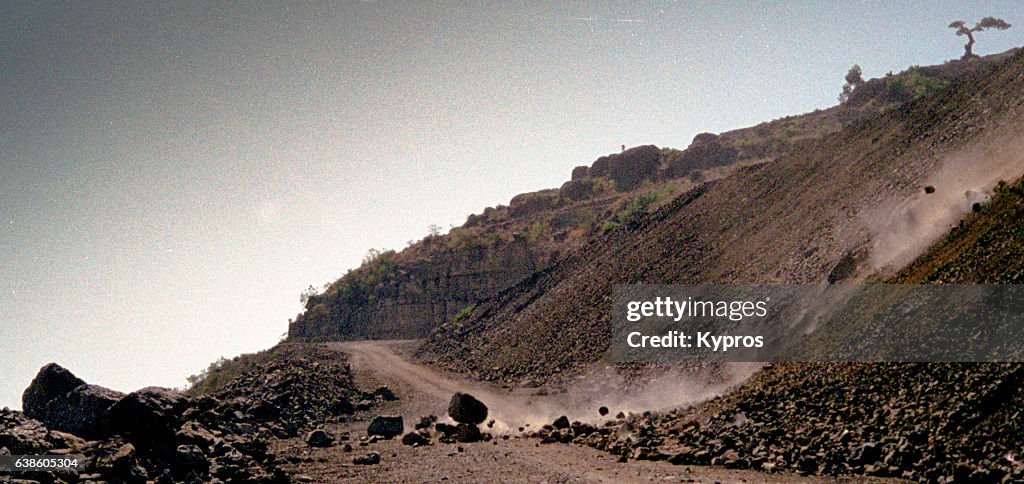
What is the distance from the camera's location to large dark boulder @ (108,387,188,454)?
490 inches

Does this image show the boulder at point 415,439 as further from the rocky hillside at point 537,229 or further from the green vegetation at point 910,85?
the green vegetation at point 910,85

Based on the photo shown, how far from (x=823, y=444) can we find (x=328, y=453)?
1195cm

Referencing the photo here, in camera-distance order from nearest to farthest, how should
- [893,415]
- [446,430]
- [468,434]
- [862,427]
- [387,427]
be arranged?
[893,415] → [862,427] → [468,434] → [446,430] → [387,427]

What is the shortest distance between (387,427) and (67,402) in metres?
9.50

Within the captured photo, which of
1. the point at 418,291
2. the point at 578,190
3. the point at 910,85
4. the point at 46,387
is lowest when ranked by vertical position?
the point at 46,387

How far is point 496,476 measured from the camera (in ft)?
42.3

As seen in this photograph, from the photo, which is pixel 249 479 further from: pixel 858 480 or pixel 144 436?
pixel 858 480

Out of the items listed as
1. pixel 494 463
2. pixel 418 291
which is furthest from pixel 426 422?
pixel 418 291

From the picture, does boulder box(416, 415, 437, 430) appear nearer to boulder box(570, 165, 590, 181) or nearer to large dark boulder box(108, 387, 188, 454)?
large dark boulder box(108, 387, 188, 454)

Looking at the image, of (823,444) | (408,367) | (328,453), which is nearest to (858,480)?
(823,444)

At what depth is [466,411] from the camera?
70.3ft

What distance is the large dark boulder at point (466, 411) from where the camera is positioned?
2136 centimetres

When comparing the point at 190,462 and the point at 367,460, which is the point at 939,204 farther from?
the point at 190,462

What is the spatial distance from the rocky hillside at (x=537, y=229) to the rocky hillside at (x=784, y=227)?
12.1m
